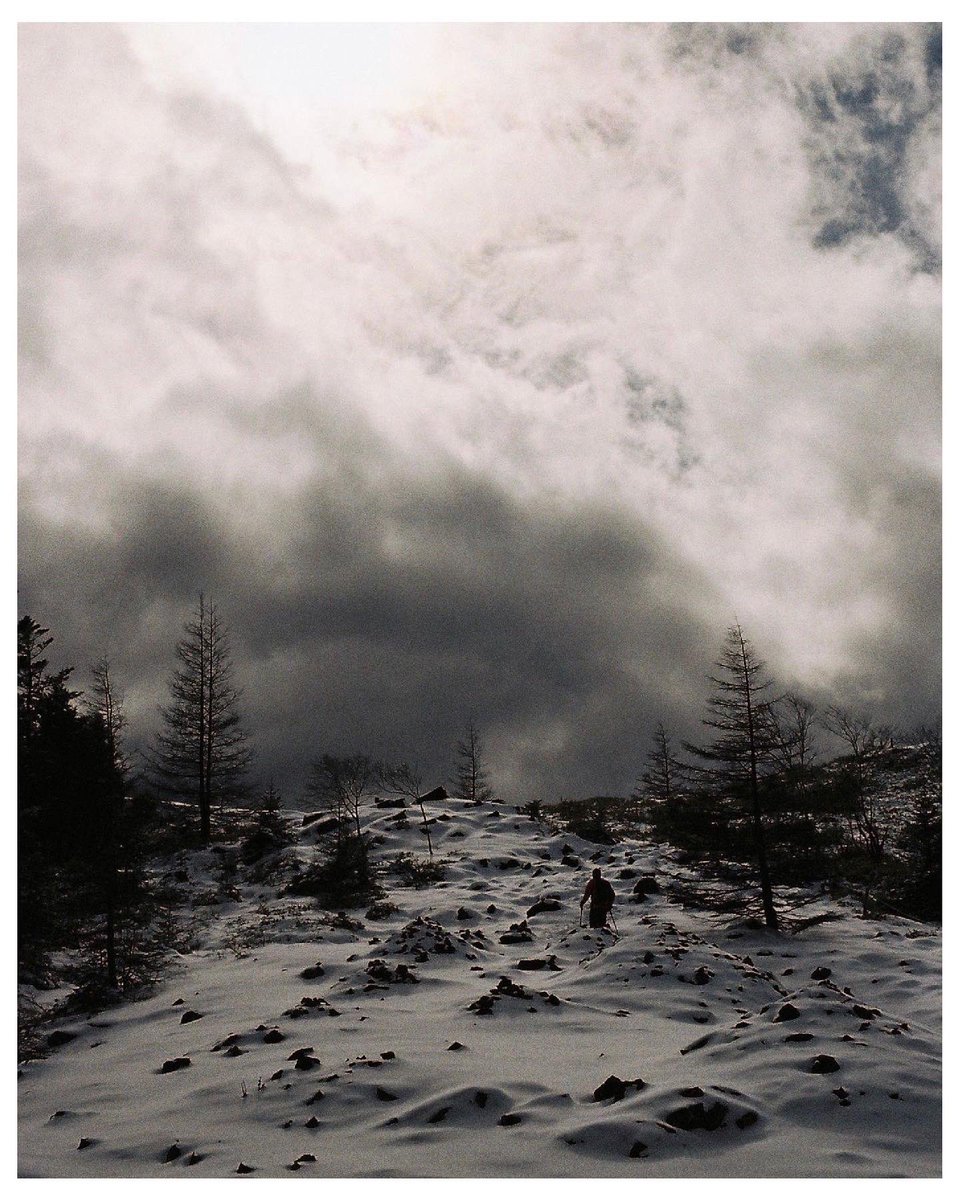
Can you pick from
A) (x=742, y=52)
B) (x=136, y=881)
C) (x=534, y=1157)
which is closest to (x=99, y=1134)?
(x=534, y=1157)

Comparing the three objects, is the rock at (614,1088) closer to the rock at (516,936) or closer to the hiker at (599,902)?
the hiker at (599,902)

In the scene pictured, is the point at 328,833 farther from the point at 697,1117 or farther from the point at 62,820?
the point at 697,1117

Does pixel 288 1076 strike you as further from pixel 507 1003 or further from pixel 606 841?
pixel 606 841

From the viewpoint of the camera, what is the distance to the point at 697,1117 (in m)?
6.99

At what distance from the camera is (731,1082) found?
807 centimetres

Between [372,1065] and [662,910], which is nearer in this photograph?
[372,1065]

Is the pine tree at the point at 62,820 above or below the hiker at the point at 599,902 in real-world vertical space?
above

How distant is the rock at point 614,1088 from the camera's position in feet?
26.0

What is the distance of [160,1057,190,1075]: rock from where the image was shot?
10.6 meters

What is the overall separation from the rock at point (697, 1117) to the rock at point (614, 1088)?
0.96m

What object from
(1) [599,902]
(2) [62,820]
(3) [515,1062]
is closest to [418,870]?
(1) [599,902]

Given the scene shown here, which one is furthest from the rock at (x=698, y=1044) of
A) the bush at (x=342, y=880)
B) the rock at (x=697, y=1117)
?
the bush at (x=342, y=880)

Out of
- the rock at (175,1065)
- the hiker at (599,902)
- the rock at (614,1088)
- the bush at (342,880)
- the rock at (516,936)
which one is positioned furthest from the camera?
the bush at (342,880)

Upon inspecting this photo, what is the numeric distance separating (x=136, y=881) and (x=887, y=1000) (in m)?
16.4
